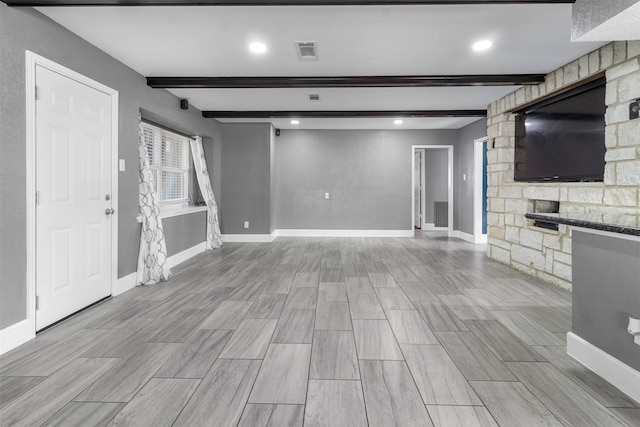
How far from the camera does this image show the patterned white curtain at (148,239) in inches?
157

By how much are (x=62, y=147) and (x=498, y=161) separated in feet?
16.8

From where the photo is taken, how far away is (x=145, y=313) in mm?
3006

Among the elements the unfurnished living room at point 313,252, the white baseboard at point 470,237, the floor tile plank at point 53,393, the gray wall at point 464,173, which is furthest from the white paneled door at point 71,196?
the white baseboard at point 470,237

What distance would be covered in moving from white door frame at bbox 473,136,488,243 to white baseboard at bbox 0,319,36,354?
662 cm

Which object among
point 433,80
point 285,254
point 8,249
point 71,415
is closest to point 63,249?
point 8,249

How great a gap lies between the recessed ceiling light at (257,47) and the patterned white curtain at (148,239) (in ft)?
5.75

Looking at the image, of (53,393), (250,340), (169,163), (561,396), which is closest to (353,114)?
(169,163)

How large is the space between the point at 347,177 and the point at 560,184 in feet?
14.4

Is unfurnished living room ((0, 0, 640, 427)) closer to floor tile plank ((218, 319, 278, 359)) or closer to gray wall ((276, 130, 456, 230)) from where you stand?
floor tile plank ((218, 319, 278, 359))

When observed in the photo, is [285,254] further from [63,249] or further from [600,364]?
[600,364]

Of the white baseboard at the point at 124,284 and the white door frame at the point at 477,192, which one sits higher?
the white door frame at the point at 477,192

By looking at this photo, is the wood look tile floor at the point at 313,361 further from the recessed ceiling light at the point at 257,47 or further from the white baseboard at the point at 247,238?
the white baseboard at the point at 247,238

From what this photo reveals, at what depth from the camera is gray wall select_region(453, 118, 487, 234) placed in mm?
6839

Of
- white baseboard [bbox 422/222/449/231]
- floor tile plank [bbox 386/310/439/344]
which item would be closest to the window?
floor tile plank [bbox 386/310/439/344]
